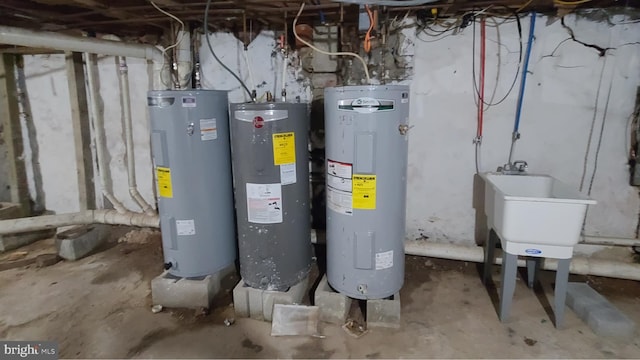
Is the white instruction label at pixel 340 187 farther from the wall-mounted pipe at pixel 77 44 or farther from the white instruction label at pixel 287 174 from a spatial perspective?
the wall-mounted pipe at pixel 77 44

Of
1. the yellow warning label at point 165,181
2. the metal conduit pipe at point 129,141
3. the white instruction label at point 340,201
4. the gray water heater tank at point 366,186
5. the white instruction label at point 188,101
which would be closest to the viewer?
the gray water heater tank at point 366,186

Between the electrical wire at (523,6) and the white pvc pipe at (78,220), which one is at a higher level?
the electrical wire at (523,6)

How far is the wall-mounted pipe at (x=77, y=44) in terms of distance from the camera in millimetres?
1950

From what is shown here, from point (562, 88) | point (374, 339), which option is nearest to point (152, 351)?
point (374, 339)

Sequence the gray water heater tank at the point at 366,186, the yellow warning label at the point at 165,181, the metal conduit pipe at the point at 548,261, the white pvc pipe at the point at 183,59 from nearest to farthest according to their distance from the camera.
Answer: the gray water heater tank at the point at 366,186, the yellow warning label at the point at 165,181, the metal conduit pipe at the point at 548,261, the white pvc pipe at the point at 183,59

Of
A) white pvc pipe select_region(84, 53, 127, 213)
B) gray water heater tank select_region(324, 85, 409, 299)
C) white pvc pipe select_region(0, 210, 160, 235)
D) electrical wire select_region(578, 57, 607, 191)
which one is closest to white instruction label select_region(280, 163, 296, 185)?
gray water heater tank select_region(324, 85, 409, 299)

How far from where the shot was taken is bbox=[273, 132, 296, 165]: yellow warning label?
1810 mm

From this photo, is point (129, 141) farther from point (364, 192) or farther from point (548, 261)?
point (548, 261)

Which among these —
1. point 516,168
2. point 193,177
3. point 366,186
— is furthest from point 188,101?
point 516,168

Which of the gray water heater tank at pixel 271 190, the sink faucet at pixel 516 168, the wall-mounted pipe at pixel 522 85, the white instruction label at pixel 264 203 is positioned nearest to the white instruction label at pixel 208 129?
the gray water heater tank at pixel 271 190

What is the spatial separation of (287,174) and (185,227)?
696 mm

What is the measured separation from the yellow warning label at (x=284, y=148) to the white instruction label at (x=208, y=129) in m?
0.42

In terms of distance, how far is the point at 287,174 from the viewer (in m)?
1.87

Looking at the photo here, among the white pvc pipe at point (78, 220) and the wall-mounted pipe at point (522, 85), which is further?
the white pvc pipe at point (78, 220)
